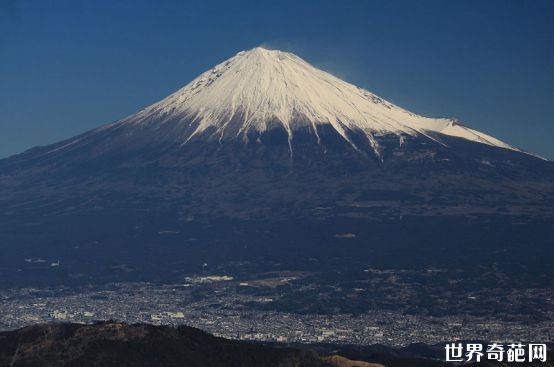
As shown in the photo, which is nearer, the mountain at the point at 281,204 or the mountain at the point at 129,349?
the mountain at the point at 129,349

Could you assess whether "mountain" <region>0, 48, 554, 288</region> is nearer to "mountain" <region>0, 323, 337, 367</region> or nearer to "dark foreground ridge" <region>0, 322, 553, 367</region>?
"dark foreground ridge" <region>0, 322, 553, 367</region>

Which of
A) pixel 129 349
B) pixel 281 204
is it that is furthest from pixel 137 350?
pixel 281 204

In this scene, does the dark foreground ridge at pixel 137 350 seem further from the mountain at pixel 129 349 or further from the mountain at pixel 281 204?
the mountain at pixel 281 204

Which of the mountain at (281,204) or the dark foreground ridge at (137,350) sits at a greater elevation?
the mountain at (281,204)

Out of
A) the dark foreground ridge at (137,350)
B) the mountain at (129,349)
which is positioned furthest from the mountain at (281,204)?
the mountain at (129,349)

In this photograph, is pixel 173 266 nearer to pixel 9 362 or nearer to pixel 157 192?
pixel 157 192

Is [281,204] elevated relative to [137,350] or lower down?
elevated

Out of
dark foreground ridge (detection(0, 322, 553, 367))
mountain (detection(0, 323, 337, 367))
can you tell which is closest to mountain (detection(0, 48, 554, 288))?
dark foreground ridge (detection(0, 322, 553, 367))

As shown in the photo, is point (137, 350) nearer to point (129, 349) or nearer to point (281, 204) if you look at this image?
point (129, 349)

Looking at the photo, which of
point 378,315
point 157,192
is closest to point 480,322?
point 378,315
